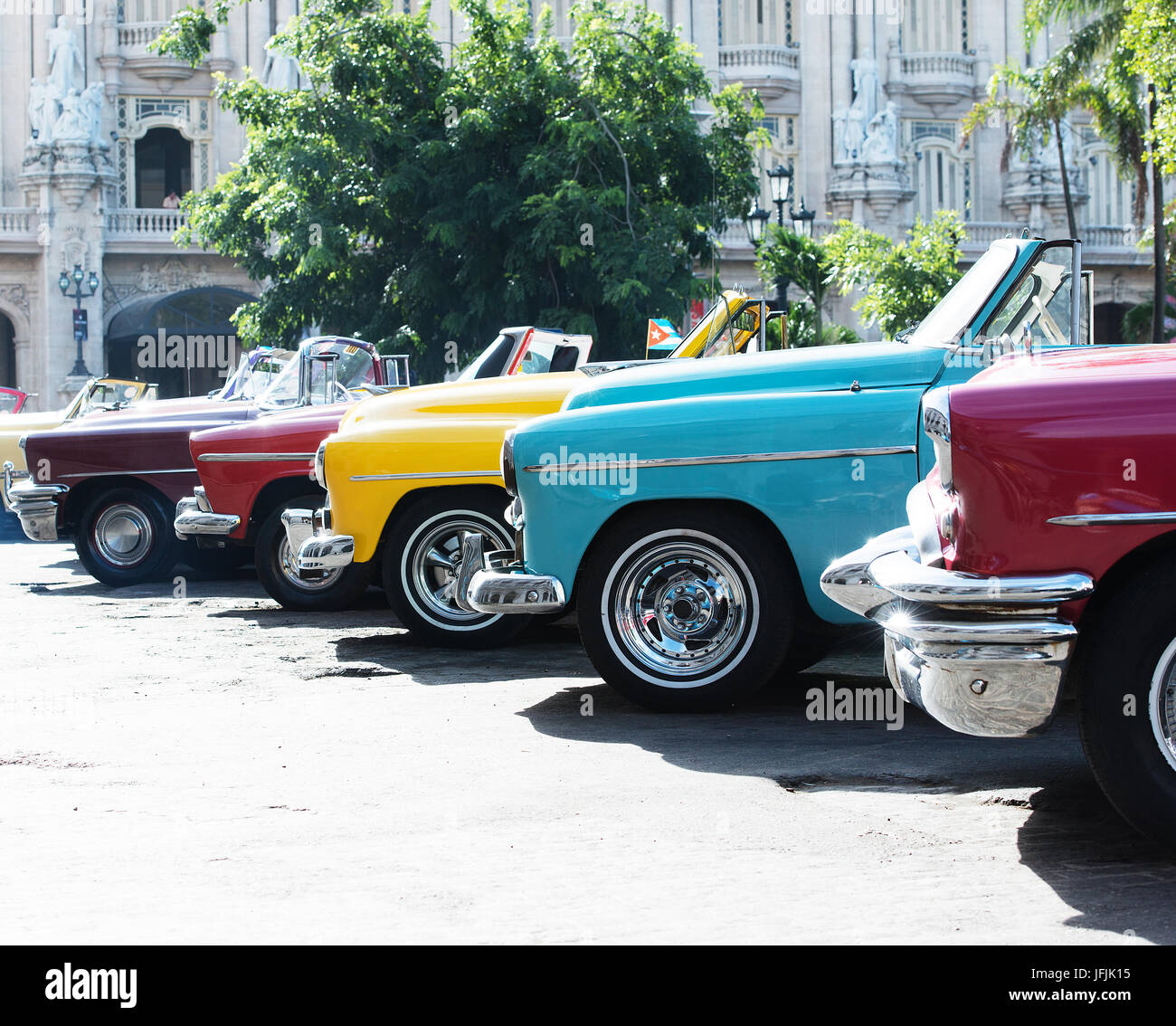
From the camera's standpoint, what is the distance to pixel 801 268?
27.8 meters

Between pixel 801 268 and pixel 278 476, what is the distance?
17931 mm

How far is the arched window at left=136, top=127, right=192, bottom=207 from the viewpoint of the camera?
42.4 m

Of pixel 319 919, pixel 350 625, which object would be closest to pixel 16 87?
pixel 350 625

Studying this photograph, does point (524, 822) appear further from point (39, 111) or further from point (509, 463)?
point (39, 111)

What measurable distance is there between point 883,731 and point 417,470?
3538 millimetres

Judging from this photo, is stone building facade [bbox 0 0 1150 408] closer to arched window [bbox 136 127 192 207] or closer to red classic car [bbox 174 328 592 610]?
arched window [bbox 136 127 192 207]

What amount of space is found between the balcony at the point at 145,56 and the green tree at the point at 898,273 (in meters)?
22.5

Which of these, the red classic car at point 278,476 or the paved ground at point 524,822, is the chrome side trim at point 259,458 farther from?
the paved ground at point 524,822

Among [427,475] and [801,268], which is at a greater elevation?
[801,268]

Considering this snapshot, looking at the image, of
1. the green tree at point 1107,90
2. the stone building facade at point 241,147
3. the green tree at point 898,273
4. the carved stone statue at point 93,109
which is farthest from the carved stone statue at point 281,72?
the green tree at point 1107,90

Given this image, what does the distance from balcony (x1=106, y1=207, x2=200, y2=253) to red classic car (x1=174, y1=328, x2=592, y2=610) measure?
30333mm

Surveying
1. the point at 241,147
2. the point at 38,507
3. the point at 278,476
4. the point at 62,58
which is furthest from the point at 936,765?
the point at 62,58

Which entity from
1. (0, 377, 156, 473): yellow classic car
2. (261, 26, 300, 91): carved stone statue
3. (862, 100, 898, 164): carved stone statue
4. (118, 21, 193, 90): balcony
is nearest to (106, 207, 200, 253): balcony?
(118, 21, 193, 90): balcony

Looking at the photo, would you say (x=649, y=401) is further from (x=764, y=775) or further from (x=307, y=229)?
(x=307, y=229)
